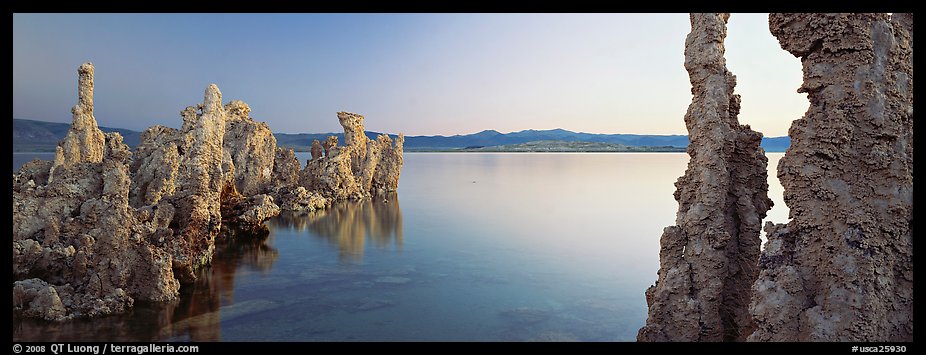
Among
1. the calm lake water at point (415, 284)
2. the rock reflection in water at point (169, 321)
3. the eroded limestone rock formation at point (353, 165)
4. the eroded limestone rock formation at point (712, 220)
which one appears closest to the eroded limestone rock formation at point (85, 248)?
the rock reflection in water at point (169, 321)

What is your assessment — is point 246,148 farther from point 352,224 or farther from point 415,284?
point 415,284

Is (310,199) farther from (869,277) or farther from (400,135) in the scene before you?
(869,277)

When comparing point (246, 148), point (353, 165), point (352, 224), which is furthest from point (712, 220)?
point (353, 165)

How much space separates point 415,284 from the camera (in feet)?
44.9

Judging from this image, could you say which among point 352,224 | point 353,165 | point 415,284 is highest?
point 353,165

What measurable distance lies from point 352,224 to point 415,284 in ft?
35.0

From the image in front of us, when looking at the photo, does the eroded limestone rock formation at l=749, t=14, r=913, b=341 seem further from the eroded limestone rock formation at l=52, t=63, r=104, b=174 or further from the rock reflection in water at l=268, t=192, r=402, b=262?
the eroded limestone rock formation at l=52, t=63, r=104, b=174

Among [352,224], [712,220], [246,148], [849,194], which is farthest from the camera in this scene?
[246,148]

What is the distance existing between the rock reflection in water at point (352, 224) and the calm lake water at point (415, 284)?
0.10 metres

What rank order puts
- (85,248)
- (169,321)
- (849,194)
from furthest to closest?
(85,248)
(169,321)
(849,194)

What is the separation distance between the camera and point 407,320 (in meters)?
10.8

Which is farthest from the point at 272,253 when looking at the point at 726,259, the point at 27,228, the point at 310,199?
the point at 726,259

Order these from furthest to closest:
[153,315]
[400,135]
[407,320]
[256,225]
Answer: [400,135] → [256,225] → [407,320] → [153,315]

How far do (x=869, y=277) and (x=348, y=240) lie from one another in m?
16.9
